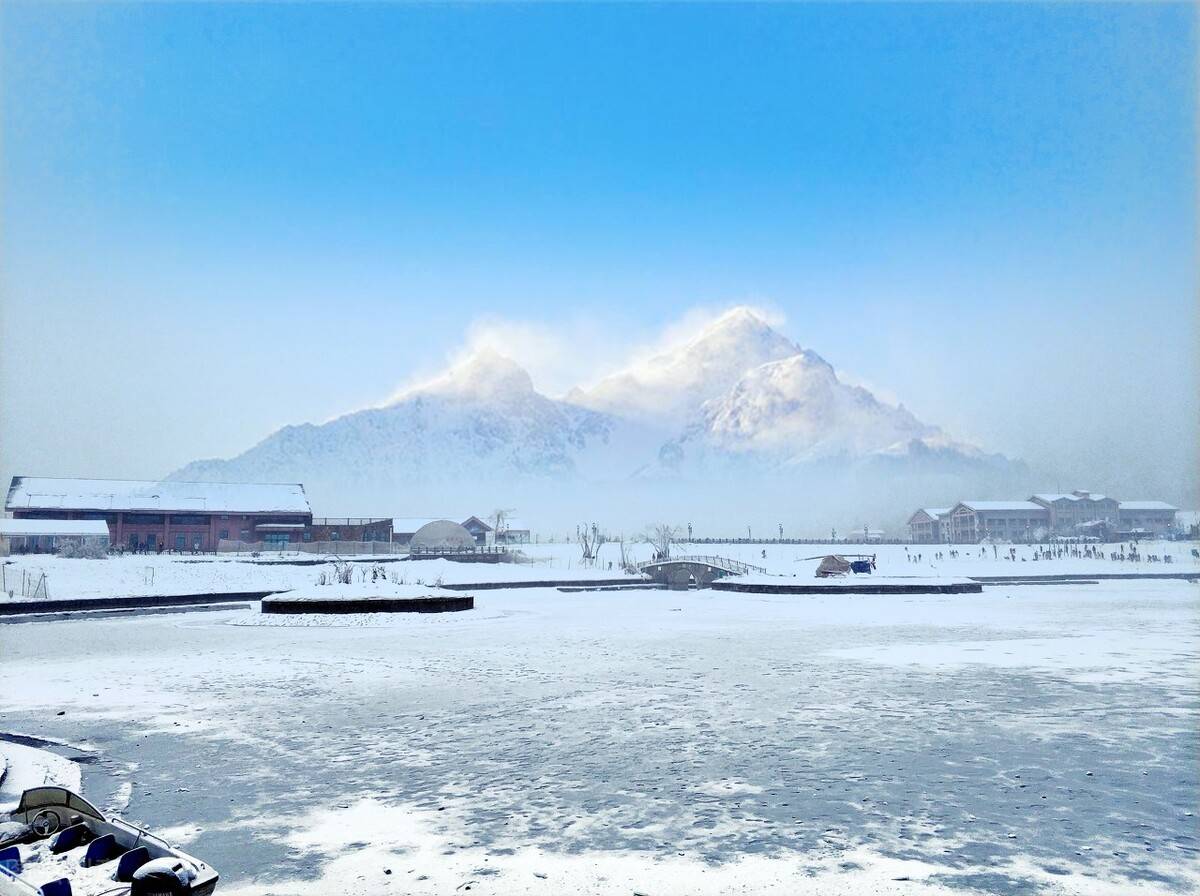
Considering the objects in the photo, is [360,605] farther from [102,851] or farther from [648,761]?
[102,851]

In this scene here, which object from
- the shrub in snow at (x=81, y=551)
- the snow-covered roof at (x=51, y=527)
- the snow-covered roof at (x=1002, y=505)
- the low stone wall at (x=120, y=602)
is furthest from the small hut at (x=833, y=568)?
the snow-covered roof at (x=1002, y=505)

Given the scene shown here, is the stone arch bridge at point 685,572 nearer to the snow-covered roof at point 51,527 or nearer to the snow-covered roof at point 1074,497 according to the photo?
the snow-covered roof at point 51,527

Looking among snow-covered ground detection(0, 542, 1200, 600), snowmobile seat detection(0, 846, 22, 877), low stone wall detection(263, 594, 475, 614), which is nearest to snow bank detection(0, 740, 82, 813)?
snowmobile seat detection(0, 846, 22, 877)

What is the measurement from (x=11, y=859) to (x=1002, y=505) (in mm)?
146743

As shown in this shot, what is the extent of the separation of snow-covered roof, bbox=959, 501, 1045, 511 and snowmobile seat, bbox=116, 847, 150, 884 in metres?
140

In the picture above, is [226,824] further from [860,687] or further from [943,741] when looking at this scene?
[860,687]

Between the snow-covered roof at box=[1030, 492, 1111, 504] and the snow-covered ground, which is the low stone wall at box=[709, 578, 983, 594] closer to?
the snow-covered ground

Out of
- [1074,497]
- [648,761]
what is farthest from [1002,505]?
[648,761]

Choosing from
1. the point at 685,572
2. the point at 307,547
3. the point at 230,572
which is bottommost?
the point at 685,572

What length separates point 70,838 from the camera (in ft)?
15.9

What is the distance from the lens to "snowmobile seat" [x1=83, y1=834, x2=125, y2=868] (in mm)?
4652

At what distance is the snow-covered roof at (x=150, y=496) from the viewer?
74.8m

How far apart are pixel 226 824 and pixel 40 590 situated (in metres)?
38.8

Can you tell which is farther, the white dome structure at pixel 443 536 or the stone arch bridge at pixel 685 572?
the white dome structure at pixel 443 536
